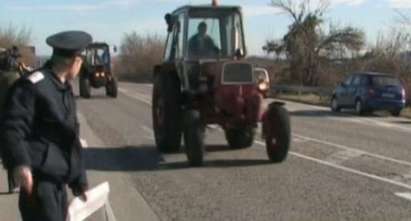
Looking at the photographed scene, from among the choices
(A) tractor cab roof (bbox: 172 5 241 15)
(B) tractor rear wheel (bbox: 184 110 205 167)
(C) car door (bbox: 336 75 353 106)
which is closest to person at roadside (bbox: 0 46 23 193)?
(B) tractor rear wheel (bbox: 184 110 205 167)

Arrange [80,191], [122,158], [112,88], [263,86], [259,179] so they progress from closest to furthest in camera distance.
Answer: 1. [80,191]
2. [259,179]
3. [263,86]
4. [122,158]
5. [112,88]

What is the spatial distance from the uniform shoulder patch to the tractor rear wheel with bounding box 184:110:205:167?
335 inches

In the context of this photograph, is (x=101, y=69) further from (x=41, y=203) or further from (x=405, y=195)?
(x=41, y=203)

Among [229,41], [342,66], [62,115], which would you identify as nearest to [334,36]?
[342,66]

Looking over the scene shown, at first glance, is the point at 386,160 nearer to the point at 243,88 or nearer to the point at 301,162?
the point at 301,162

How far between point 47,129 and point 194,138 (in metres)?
8.52

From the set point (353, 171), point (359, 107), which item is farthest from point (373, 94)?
point (353, 171)

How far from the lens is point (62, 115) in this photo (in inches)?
222

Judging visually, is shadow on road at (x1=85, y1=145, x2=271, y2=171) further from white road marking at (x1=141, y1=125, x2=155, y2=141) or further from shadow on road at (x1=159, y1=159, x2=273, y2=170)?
white road marking at (x1=141, y1=125, x2=155, y2=141)

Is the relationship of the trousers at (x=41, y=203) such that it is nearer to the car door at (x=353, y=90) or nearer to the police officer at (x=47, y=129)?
the police officer at (x=47, y=129)

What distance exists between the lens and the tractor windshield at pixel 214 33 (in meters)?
16.4

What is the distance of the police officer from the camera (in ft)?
18.0

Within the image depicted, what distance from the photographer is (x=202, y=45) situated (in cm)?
1639

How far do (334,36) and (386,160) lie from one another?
4749 centimetres
